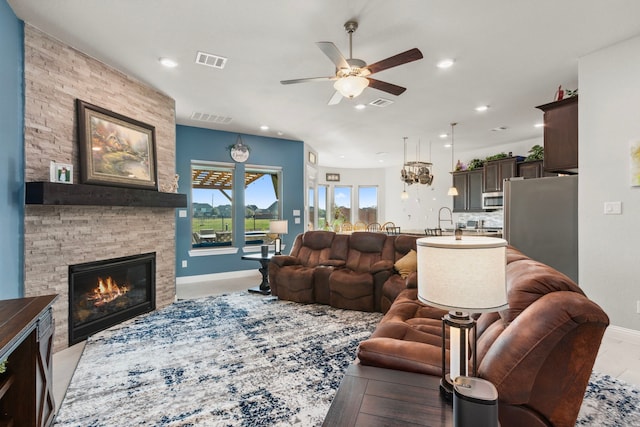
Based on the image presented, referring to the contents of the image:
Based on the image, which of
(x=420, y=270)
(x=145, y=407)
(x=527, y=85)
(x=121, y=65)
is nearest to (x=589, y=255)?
(x=527, y=85)

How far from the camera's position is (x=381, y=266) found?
3945 mm

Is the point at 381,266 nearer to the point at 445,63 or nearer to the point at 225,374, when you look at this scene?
the point at 225,374

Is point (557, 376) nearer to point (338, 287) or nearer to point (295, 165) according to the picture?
point (338, 287)

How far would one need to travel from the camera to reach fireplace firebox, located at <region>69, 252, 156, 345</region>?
10.4 ft

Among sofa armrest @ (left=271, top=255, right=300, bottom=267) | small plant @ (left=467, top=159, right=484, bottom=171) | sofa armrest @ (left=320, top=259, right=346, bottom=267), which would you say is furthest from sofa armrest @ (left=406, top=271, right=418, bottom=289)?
small plant @ (left=467, top=159, right=484, bottom=171)

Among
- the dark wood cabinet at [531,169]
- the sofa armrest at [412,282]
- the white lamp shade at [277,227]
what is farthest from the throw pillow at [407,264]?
the dark wood cabinet at [531,169]

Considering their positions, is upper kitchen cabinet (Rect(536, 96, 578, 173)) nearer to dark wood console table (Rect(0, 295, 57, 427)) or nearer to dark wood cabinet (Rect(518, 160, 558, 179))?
dark wood cabinet (Rect(518, 160, 558, 179))

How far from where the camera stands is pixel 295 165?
7.04m

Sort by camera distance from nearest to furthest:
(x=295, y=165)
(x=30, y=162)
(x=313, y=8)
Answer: (x=313, y=8) < (x=30, y=162) < (x=295, y=165)

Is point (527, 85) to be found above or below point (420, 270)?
above

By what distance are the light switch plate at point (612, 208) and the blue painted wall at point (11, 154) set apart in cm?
546

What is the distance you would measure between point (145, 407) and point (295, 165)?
18.3 feet

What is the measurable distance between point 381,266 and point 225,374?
7.30 feet

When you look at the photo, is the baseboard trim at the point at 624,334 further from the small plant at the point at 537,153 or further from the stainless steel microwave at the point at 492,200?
the stainless steel microwave at the point at 492,200
